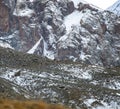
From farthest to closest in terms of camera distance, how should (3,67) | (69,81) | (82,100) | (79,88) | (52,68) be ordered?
(52,68) → (3,67) → (69,81) → (79,88) → (82,100)

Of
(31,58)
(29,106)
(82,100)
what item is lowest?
(31,58)

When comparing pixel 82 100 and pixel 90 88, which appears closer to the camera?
pixel 82 100

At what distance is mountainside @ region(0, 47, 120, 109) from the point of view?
162ft

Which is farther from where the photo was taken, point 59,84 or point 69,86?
point 59,84

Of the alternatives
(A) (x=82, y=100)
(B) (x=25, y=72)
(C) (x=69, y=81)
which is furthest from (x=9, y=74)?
(A) (x=82, y=100)

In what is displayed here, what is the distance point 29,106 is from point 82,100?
4140 cm

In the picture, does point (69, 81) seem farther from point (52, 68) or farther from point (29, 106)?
point (29, 106)

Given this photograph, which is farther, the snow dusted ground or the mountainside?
the snow dusted ground

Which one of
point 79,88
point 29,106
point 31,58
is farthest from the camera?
point 31,58

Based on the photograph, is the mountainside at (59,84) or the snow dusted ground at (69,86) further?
the snow dusted ground at (69,86)

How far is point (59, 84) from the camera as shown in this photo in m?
60.4

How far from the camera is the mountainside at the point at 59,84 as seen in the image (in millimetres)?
49344

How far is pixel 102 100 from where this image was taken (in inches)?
1989

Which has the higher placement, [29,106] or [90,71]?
[29,106]
